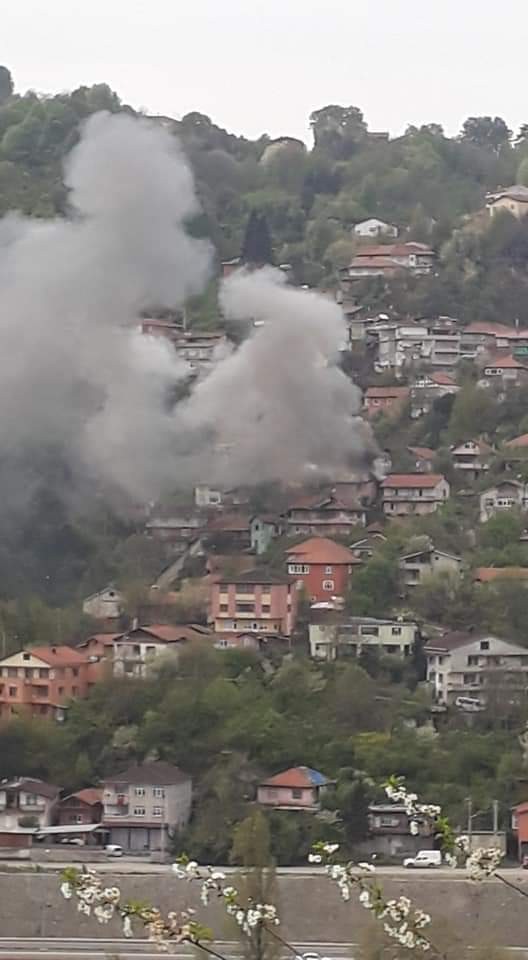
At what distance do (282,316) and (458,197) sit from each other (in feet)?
50.2

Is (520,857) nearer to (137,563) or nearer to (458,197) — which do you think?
(137,563)

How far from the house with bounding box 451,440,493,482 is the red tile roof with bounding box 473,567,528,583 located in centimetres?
386

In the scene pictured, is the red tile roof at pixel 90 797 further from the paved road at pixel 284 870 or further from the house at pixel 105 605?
the house at pixel 105 605

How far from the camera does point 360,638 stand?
21.0 meters

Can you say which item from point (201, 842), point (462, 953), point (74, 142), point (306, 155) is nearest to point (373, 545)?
point (201, 842)

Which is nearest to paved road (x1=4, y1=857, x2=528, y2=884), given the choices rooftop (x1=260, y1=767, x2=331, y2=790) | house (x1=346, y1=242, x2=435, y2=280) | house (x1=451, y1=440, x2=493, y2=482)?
rooftop (x1=260, y1=767, x2=331, y2=790)

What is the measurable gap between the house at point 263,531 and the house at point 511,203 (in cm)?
1255

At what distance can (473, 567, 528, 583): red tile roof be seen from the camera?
21656mm

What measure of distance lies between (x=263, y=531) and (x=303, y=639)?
332cm

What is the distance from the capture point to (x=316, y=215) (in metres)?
38.5

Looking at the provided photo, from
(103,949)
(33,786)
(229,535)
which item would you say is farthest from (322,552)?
(103,949)

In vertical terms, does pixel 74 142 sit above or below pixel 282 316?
above

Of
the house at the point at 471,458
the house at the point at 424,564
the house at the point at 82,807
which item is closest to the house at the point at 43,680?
the house at the point at 82,807

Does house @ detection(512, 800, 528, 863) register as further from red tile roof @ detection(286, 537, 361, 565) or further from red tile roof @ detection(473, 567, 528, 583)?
red tile roof @ detection(286, 537, 361, 565)
